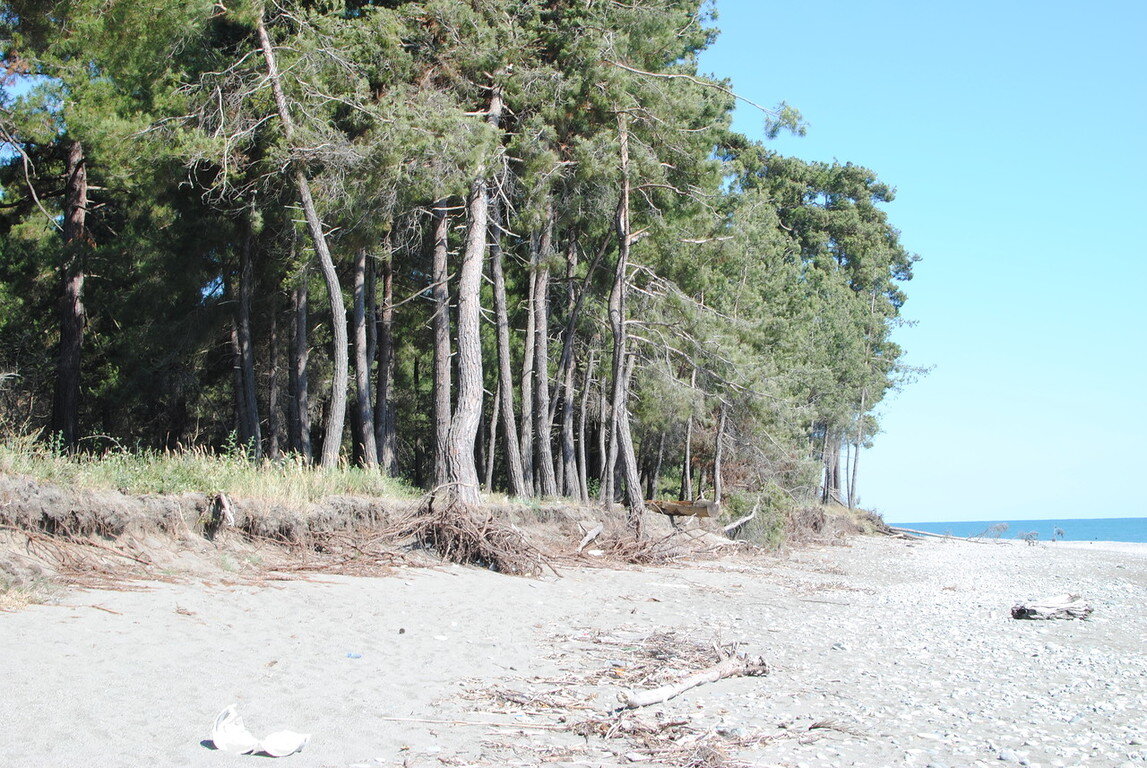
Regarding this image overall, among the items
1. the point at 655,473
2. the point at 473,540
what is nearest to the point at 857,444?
the point at 655,473

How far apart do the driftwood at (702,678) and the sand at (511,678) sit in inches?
3.7

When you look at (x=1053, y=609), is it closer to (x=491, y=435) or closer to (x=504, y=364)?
(x=504, y=364)

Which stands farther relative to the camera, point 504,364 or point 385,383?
point 385,383

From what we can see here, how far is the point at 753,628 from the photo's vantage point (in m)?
10.0

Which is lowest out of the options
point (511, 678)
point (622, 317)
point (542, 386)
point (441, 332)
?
point (511, 678)

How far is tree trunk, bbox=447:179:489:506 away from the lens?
1469 cm

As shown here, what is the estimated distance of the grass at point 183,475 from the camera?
995 cm

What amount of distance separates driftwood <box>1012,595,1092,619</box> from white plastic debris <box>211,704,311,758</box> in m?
11.4

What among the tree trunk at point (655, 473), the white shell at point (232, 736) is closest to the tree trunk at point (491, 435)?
the tree trunk at point (655, 473)

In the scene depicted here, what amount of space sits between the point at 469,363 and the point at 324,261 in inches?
127

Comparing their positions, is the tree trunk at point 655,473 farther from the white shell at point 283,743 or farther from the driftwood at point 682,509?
the white shell at point 283,743

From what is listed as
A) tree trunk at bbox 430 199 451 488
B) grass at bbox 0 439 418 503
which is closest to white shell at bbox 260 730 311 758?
grass at bbox 0 439 418 503

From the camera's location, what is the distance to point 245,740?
15.9 feet

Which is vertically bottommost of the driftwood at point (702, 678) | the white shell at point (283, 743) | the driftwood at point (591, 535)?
the white shell at point (283, 743)
